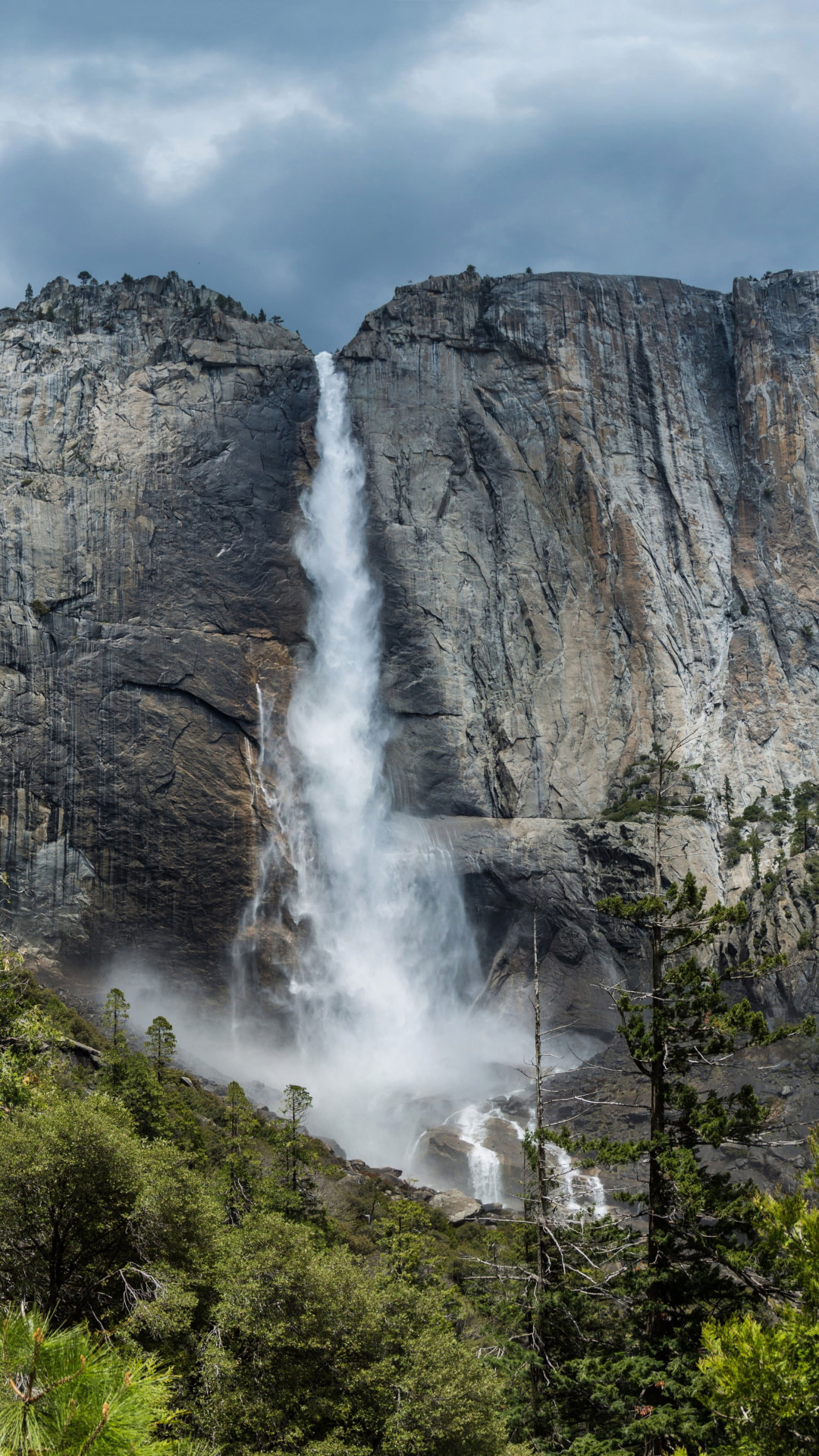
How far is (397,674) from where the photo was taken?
7062cm

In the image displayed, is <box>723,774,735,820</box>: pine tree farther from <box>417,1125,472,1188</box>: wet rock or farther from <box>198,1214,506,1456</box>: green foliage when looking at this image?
<box>198,1214,506,1456</box>: green foliage

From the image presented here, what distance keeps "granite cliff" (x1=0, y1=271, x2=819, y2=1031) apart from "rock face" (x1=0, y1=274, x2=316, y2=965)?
A: 193mm

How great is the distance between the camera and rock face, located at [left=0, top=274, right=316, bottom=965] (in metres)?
61.5

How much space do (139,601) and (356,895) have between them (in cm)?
2359

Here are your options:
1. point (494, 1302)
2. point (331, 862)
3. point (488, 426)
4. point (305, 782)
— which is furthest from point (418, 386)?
point (494, 1302)

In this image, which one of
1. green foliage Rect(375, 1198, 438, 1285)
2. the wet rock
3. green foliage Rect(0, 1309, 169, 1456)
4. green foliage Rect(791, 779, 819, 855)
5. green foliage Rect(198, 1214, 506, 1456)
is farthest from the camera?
green foliage Rect(791, 779, 819, 855)

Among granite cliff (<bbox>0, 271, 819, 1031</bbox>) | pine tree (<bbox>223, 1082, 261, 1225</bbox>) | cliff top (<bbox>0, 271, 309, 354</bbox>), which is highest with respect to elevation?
cliff top (<bbox>0, 271, 309, 354</bbox>)

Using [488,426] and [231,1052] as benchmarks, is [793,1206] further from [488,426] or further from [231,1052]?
[488,426]

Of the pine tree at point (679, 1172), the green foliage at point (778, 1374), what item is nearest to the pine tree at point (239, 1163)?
the pine tree at point (679, 1172)

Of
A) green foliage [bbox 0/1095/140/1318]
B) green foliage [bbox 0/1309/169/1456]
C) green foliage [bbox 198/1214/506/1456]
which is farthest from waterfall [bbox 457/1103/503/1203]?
green foliage [bbox 0/1309/169/1456]

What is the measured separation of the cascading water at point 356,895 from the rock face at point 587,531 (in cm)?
226

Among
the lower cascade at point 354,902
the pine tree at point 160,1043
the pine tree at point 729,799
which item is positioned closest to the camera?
the pine tree at point 160,1043

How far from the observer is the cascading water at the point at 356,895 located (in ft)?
196

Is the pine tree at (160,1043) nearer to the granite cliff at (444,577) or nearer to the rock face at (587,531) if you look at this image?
the granite cliff at (444,577)
